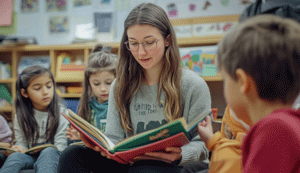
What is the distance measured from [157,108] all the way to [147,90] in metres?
0.09

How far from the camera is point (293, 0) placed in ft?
2.75

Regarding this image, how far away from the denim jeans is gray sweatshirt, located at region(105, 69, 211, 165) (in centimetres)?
35

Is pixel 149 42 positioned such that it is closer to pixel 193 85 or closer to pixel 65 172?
pixel 193 85

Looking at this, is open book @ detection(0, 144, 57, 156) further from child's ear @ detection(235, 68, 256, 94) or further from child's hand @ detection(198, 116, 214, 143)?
child's ear @ detection(235, 68, 256, 94)

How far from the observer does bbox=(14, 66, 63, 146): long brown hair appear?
1579 mm

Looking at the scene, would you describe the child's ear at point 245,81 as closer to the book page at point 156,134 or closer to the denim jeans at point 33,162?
the book page at point 156,134

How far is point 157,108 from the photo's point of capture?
1.04 meters

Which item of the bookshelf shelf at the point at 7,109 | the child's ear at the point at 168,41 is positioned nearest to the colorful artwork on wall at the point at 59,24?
the bookshelf shelf at the point at 7,109

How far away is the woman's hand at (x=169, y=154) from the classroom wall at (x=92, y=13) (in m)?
1.72

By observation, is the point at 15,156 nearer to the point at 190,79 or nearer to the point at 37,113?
the point at 37,113

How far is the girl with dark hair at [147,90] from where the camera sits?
0.99m

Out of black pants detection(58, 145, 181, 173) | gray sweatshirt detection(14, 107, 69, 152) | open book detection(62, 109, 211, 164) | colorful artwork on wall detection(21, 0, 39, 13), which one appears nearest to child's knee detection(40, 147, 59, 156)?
gray sweatshirt detection(14, 107, 69, 152)

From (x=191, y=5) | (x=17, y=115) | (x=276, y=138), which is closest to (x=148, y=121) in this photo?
(x=276, y=138)

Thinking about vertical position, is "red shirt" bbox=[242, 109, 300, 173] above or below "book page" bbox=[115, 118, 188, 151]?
above
